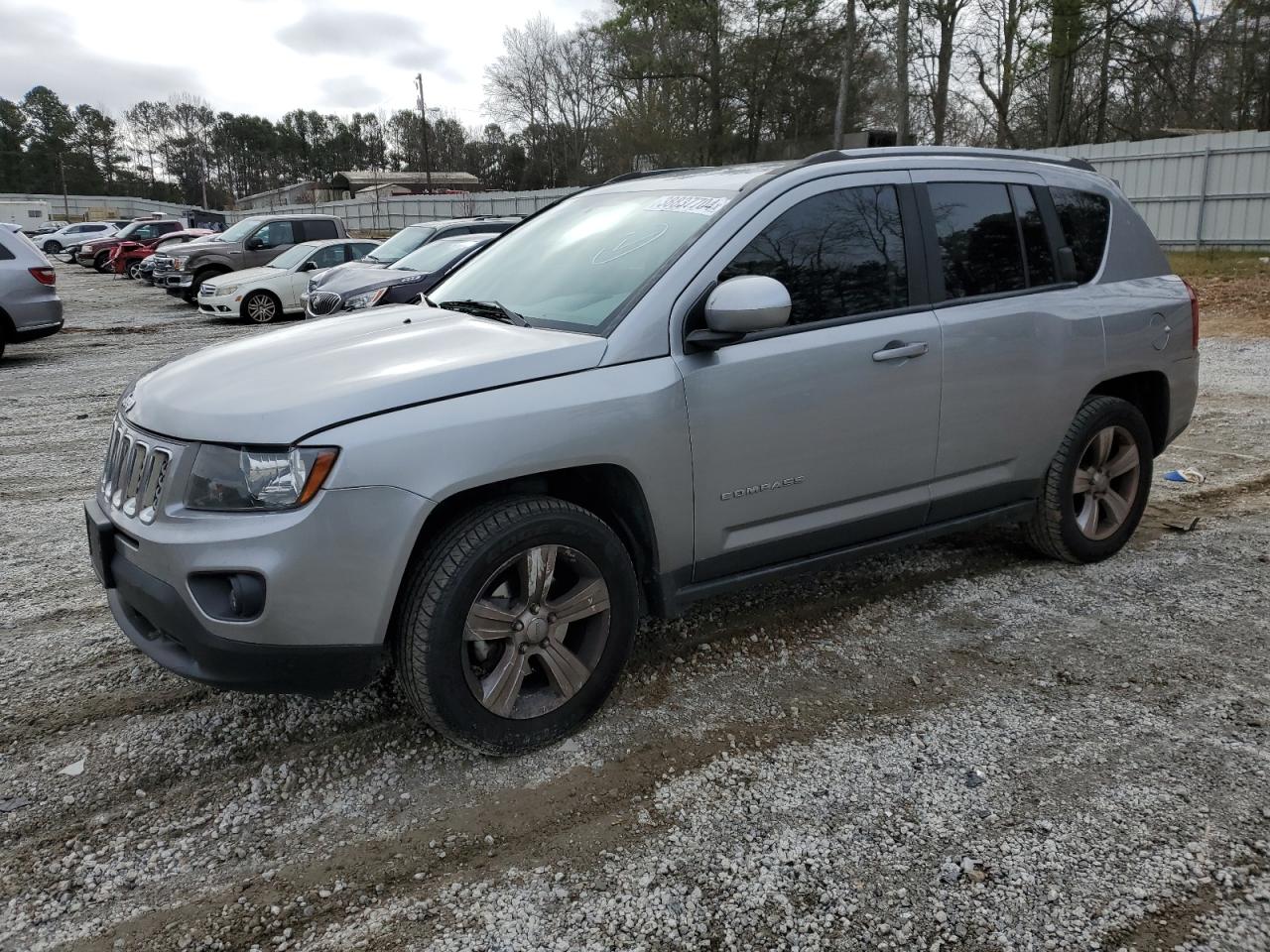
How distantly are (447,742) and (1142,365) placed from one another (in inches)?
142

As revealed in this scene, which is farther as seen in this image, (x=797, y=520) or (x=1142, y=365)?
(x=1142, y=365)

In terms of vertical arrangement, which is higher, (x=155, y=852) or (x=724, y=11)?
(x=724, y=11)

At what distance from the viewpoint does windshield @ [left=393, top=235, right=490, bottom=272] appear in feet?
39.1

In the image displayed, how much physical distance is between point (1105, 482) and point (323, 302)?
9.39 meters

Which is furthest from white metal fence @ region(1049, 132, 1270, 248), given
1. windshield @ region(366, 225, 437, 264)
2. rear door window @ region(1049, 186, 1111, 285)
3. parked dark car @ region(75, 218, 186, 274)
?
parked dark car @ region(75, 218, 186, 274)

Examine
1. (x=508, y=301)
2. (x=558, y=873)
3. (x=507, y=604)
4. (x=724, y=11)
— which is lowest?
(x=558, y=873)

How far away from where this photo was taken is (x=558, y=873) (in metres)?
2.54

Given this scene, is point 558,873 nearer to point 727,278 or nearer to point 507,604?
point 507,604

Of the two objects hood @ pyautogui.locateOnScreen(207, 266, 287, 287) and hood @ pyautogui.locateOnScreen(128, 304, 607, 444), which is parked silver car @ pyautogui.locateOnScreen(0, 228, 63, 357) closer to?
hood @ pyautogui.locateOnScreen(207, 266, 287, 287)

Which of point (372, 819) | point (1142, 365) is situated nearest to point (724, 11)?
point (1142, 365)

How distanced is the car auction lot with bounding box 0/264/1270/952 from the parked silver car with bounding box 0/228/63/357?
908 centimetres

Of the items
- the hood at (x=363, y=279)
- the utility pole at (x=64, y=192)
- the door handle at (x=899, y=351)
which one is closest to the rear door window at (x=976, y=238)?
the door handle at (x=899, y=351)

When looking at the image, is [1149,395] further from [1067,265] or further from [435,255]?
[435,255]

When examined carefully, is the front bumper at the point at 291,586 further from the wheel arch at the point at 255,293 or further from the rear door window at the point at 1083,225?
the wheel arch at the point at 255,293
